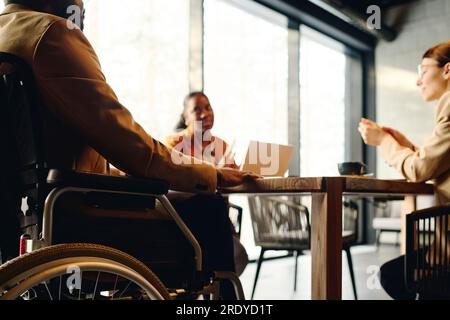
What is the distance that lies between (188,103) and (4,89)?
212 cm

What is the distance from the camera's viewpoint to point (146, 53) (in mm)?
3523

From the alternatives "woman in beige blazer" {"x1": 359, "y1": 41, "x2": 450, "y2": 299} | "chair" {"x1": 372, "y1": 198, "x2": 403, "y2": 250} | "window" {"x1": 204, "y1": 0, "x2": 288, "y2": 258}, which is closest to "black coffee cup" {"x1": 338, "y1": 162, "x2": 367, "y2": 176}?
"woman in beige blazer" {"x1": 359, "y1": 41, "x2": 450, "y2": 299}

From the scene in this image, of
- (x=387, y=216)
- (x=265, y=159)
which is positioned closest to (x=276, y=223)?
(x=265, y=159)

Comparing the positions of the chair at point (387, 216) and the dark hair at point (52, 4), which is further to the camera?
the chair at point (387, 216)

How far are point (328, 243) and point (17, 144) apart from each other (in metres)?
0.81

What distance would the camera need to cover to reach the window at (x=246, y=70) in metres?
4.25

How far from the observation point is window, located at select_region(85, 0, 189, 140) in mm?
3234

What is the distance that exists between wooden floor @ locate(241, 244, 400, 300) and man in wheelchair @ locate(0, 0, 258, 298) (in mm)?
1468

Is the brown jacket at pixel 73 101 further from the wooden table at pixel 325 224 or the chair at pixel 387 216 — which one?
the chair at pixel 387 216

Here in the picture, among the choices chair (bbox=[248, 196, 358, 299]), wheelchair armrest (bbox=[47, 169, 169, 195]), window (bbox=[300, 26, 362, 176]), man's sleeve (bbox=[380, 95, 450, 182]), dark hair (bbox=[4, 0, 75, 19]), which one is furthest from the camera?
window (bbox=[300, 26, 362, 176])

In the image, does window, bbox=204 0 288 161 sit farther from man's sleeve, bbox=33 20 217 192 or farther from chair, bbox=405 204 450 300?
man's sleeve, bbox=33 20 217 192

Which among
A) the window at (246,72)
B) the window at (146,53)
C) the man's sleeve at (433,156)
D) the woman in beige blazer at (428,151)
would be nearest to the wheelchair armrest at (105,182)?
the woman in beige blazer at (428,151)

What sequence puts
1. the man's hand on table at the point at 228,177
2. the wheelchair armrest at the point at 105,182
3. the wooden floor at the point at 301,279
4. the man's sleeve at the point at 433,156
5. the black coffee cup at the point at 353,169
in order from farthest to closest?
the wooden floor at the point at 301,279 → the black coffee cup at the point at 353,169 → the man's sleeve at the point at 433,156 → the man's hand on table at the point at 228,177 → the wheelchair armrest at the point at 105,182
